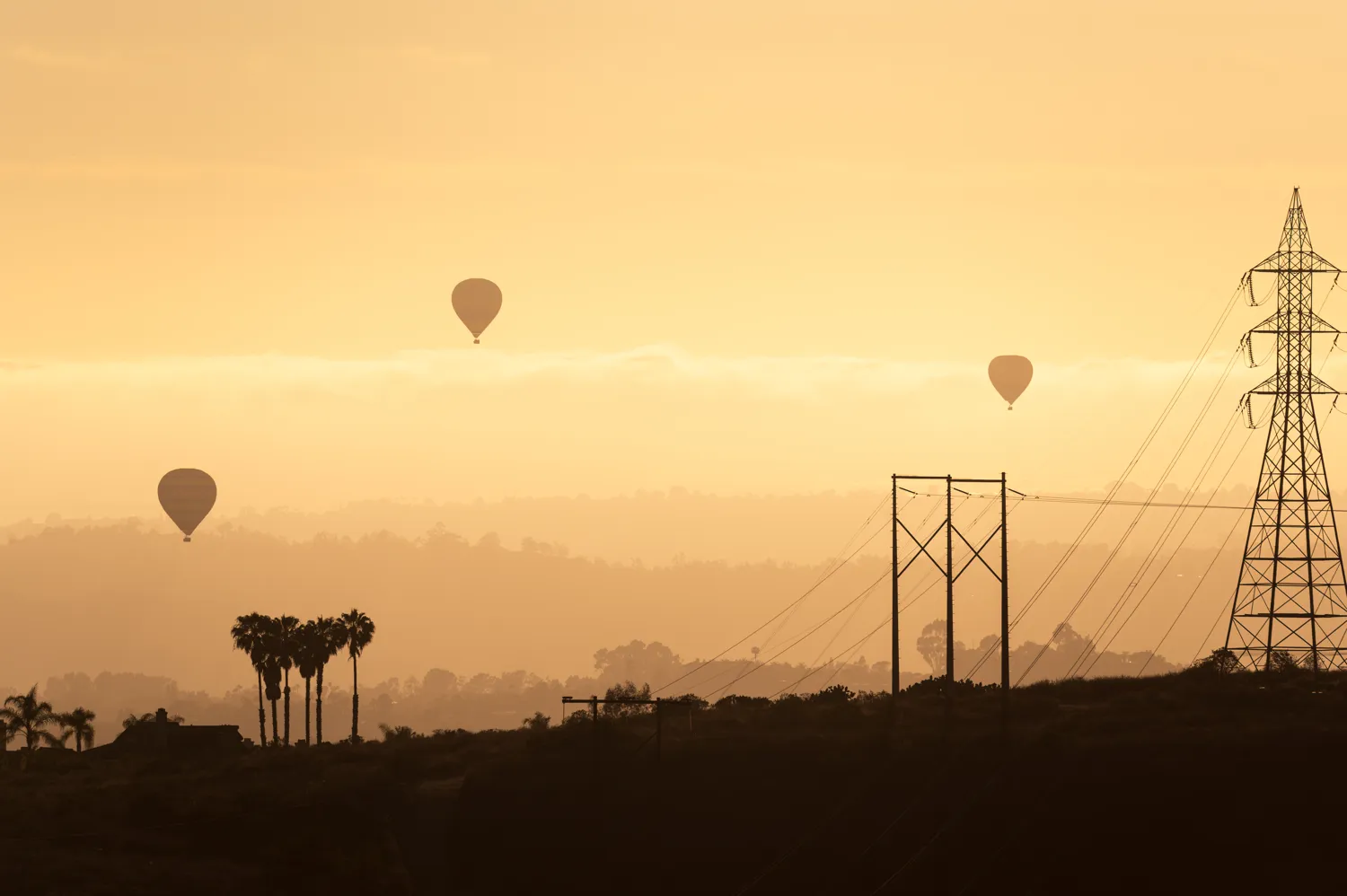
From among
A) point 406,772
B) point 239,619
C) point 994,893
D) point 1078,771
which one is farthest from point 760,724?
point 239,619

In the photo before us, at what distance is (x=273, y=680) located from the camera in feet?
446

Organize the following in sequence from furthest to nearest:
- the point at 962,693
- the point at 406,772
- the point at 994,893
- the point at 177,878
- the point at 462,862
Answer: the point at 962,693, the point at 406,772, the point at 462,862, the point at 177,878, the point at 994,893

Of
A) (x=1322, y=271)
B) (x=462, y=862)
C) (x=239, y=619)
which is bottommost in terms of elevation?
(x=462, y=862)

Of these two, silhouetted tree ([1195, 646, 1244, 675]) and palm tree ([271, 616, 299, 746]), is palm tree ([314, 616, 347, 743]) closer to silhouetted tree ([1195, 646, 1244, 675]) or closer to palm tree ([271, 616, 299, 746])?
palm tree ([271, 616, 299, 746])

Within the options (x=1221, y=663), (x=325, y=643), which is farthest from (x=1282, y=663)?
(x=325, y=643)

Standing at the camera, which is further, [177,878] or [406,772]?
[406,772]

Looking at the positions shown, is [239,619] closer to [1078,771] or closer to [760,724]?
[760,724]

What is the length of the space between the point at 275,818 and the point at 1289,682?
192 feet

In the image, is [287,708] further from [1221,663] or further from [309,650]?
[1221,663]

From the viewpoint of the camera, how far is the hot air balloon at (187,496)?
6009 inches

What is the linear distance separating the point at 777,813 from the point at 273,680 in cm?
6714

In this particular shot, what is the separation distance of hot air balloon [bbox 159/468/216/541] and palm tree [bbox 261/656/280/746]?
19.9 m

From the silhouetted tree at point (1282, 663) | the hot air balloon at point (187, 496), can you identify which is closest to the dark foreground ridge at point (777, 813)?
the silhouetted tree at point (1282, 663)

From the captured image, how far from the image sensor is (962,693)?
12256cm
